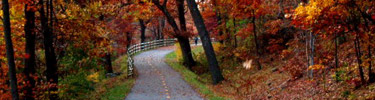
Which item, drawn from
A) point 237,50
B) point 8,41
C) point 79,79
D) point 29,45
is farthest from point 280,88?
point 8,41

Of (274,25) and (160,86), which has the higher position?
(274,25)

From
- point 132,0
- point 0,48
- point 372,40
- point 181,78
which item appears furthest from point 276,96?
point 132,0

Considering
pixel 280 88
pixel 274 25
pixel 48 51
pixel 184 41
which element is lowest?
pixel 280 88

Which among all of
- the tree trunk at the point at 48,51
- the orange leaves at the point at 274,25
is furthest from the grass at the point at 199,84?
the tree trunk at the point at 48,51

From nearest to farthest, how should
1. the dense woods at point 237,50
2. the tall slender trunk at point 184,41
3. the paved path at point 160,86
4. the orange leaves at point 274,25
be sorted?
the dense woods at point 237,50
the paved path at point 160,86
the orange leaves at point 274,25
the tall slender trunk at point 184,41

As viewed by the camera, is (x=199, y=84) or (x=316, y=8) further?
(x=199, y=84)

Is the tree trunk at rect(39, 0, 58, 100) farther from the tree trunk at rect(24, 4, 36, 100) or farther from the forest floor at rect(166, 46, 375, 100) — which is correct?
the forest floor at rect(166, 46, 375, 100)

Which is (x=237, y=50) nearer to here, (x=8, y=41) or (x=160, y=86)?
(x=160, y=86)

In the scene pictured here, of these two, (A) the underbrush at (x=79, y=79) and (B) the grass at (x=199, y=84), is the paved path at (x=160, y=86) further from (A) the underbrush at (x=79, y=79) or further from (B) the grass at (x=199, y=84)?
(A) the underbrush at (x=79, y=79)

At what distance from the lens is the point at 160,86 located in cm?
1597

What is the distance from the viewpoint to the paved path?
13.1 m

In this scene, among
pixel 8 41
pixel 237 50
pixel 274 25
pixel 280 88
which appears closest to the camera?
→ pixel 8 41

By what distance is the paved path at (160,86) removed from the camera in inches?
517

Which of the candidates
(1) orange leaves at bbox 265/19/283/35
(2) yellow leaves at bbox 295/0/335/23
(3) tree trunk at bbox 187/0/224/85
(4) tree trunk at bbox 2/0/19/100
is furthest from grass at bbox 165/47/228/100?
(4) tree trunk at bbox 2/0/19/100
